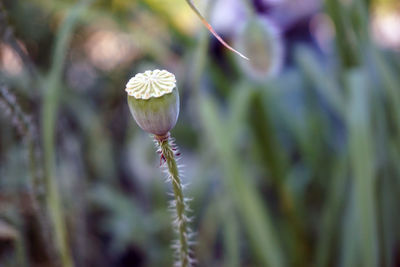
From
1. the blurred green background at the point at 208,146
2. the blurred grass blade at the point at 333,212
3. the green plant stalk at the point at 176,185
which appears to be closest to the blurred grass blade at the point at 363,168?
the blurred green background at the point at 208,146

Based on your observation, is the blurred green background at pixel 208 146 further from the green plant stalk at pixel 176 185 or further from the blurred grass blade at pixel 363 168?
the green plant stalk at pixel 176 185

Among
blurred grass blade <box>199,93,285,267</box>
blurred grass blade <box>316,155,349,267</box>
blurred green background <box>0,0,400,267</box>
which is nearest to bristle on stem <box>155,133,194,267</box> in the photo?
blurred green background <box>0,0,400,267</box>

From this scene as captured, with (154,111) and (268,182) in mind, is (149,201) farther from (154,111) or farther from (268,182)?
(154,111)

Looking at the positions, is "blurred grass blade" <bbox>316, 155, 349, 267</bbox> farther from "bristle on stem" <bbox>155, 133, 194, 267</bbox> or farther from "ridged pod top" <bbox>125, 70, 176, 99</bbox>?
"ridged pod top" <bbox>125, 70, 176, 99</bbox>

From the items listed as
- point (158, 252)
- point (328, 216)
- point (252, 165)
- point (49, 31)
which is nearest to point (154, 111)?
point (328, 216)

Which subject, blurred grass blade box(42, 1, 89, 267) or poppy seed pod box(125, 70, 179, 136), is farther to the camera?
blurred grass blade box(42, 1, 89, 267)

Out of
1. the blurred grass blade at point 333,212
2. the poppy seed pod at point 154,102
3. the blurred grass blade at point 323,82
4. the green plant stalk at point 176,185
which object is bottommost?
the blurred grass blade at point 333,212
